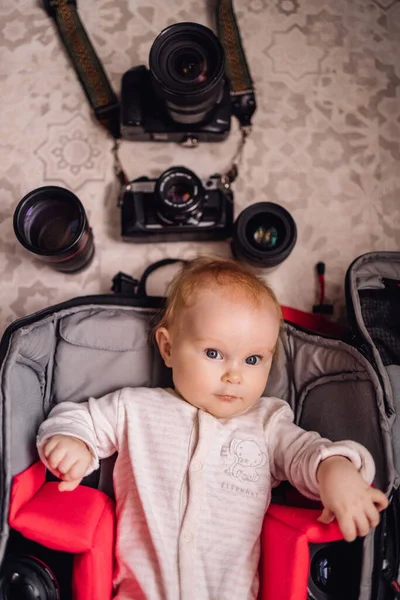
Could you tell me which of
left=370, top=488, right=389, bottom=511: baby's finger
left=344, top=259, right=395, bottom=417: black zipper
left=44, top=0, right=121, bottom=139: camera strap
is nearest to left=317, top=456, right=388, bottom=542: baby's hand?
left=370, top=488, right=389, bottom=511: baby's finger

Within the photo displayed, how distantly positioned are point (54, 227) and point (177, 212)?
26 centimetres

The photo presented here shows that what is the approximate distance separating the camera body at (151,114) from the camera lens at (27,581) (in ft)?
2.87

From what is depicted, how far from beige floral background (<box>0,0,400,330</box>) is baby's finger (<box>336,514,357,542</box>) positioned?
581 millimetres

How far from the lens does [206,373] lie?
35.5 inches

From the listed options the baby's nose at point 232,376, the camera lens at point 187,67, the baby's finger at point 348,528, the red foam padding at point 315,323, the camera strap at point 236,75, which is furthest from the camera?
the camera strap at point 236,75

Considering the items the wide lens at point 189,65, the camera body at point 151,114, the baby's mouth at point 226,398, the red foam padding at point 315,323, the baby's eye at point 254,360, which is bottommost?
the baby's mouth at point 226,398

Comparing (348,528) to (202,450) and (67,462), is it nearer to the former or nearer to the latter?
(202,450)

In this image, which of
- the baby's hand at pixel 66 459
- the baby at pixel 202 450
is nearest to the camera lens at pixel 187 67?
the baby at pixel 202 450

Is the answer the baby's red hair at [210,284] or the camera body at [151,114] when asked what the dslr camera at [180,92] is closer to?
the camera body at [151,114]

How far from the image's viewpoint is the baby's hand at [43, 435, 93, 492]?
845 mm

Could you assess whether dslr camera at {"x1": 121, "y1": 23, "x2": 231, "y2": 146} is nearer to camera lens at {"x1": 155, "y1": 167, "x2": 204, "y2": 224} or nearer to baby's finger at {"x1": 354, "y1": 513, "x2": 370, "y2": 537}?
camera lens at {"x1": 155, "y1": 167, "x2": 204, "y2": 224}

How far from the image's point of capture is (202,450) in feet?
2.97

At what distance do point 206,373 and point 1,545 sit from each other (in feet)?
1.30

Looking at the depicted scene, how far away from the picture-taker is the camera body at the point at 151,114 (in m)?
1.21
